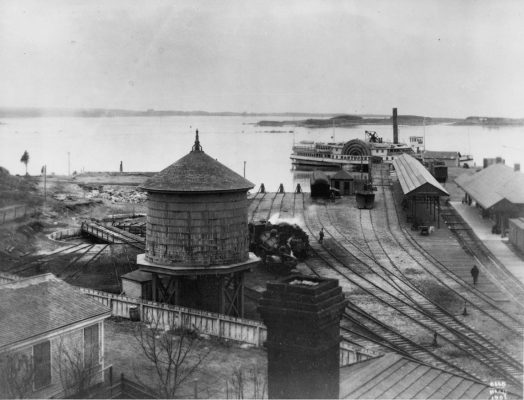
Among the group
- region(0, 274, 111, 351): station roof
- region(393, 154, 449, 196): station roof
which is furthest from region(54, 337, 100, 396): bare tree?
region(393, 154, 449, 196): station roof

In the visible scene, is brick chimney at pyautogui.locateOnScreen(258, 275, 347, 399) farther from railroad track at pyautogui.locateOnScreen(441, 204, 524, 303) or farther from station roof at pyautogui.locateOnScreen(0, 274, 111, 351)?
railroad track at pyautogui.locateOnScreen(441, 204, 524, 303)

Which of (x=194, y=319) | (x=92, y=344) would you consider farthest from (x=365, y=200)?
(x=92, y=344)

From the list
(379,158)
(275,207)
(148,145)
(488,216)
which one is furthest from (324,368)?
(148,145)

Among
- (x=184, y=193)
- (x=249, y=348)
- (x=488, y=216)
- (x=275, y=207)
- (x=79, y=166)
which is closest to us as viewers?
(x=249, y=348)

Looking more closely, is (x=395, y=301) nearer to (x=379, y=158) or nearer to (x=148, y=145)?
(x=379, y=158)

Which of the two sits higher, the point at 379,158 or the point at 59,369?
the point at 379,158

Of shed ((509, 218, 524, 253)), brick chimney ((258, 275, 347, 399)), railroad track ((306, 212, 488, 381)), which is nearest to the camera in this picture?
brick chimney ((258, 275, 347, 399))
